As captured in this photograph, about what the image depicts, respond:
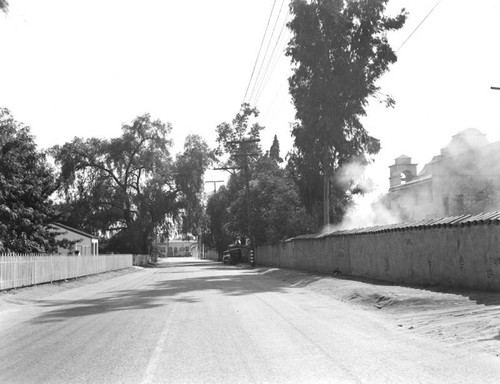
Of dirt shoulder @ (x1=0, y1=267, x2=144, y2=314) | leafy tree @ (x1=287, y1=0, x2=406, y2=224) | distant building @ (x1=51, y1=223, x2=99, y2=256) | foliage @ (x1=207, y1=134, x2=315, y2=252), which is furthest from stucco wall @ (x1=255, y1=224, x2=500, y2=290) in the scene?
distant building @ (x1=51, y1=223, x2=99, y2=256)

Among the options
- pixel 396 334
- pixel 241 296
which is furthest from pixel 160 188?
pixel 396 334

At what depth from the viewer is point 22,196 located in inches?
1156

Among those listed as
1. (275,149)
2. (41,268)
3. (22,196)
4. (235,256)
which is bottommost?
(41,268)

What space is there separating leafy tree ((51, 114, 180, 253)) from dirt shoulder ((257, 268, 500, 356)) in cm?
4372

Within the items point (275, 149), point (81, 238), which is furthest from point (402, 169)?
point (81, 238)

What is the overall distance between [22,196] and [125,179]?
29.7m

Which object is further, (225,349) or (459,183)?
(459,183)

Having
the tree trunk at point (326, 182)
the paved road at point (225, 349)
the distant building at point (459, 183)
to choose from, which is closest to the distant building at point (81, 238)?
the tree trunk at point (326, 182)

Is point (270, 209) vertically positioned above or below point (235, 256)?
above

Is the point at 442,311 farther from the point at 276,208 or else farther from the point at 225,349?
the point at 276,208

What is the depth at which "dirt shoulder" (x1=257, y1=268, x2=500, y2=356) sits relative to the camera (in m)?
8.52

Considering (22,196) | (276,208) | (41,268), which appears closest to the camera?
(41,268)

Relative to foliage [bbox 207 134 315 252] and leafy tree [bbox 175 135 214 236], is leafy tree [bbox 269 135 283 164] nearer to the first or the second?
foliage [bbox 207 134 315 252]

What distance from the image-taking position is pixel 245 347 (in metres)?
8.09
